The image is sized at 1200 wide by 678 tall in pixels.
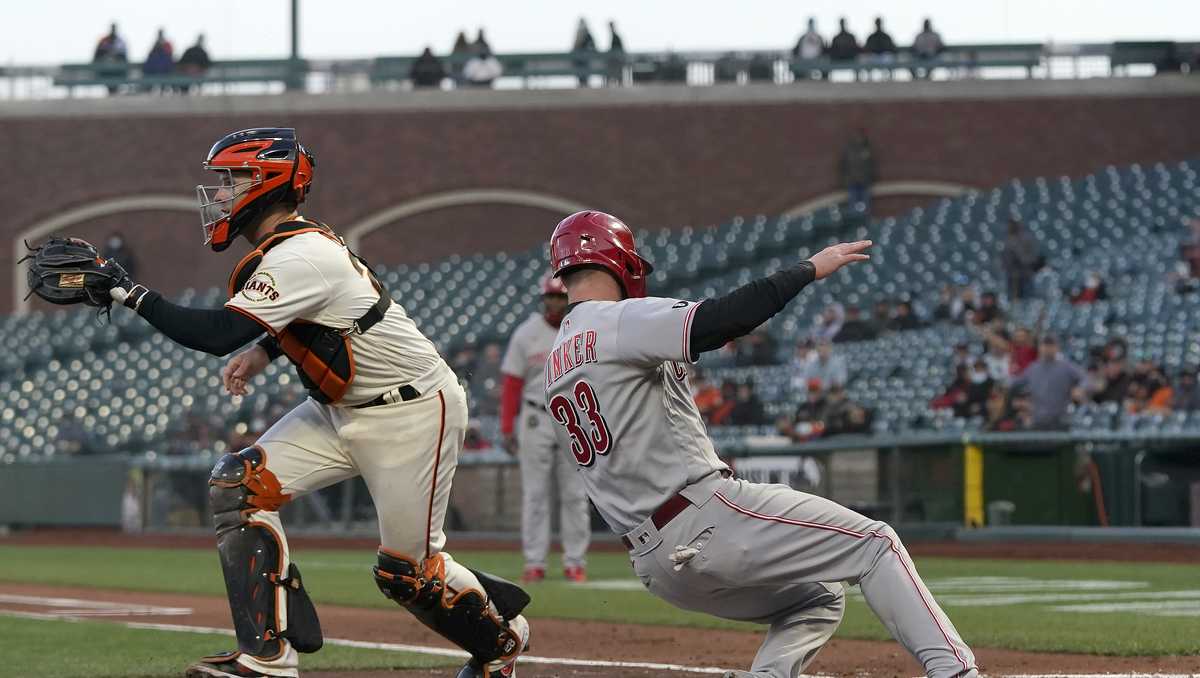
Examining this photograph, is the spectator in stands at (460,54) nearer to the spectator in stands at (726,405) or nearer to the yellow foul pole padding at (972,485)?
the spectator in stands at (726,405)

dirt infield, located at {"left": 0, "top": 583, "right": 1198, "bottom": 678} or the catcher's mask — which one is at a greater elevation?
the catcher's mask

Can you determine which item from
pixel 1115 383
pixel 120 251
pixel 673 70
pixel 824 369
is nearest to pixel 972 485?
pixel 1115 383

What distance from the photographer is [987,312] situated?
66.0 ft

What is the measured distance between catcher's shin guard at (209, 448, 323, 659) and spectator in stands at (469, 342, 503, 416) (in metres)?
14.5

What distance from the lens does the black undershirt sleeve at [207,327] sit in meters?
5.30

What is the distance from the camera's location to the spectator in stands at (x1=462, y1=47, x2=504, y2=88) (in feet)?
111

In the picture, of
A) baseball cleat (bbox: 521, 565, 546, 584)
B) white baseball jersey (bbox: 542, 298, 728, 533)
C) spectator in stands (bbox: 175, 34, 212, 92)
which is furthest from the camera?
spectator in stands (bbox: 175, 34, 212, 92)

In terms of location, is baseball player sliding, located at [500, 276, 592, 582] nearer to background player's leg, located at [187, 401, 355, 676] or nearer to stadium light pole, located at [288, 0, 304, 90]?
background player's leg, located at [187, 401, 355, 676]

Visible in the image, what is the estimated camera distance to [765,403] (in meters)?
19.7

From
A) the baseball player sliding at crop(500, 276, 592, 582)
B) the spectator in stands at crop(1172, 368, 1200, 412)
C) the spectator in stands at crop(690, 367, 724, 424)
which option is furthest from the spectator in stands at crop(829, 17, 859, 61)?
the baseball player sliding at crop(500, 276, 592, 582)

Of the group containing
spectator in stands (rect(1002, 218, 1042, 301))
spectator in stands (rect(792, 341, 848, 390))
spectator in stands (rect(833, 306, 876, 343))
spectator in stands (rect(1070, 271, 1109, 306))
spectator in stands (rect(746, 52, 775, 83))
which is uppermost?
spectator in stands (rect(746, 52, 775, 83))

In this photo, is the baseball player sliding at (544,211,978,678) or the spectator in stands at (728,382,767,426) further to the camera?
the spectator in stands at (728,382,767,426)

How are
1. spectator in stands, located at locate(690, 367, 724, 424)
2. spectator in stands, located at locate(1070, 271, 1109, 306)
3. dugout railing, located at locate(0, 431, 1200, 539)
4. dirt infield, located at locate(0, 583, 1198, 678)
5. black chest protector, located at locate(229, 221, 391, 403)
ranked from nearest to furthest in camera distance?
black chest protector, located at locate(229, 221, 391, 403) → dirt infield, located at locate(0, 583, 1198, 678) → dugout railing, located at locate(0, 431, 1200, 539) → spectator in stands, located at locate(690, 367, 724, 424) → spectator in stands, located at locate(1070, 271, 1109, 306)

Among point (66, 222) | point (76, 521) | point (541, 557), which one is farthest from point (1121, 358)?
point (66, 222)
